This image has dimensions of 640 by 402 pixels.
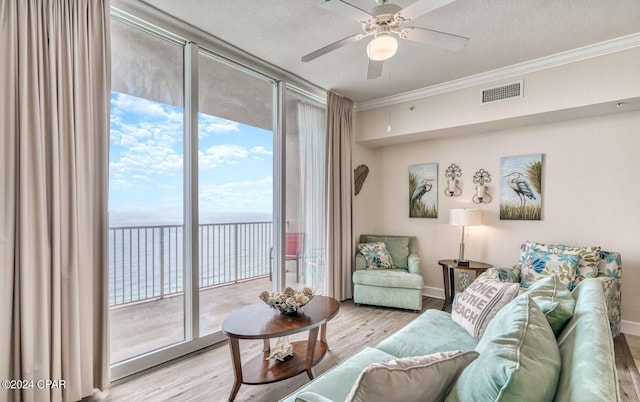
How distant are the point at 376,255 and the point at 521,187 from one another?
194 cm

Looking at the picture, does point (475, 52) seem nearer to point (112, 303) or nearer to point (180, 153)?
point (180, 153)

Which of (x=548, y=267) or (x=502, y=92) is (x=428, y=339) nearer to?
(x=548, y=267)

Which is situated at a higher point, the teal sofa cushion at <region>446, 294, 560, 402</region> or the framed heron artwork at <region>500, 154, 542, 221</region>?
the framed heron artwork at <region>500, 154, 542, 221</region>

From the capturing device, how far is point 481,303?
2062mm

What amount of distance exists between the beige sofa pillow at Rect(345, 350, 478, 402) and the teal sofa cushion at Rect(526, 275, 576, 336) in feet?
1.74

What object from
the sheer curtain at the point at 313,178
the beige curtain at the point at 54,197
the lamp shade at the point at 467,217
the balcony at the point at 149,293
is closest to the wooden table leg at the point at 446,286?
the lamp shade at the point at 467,217

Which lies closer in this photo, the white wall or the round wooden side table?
the white wall

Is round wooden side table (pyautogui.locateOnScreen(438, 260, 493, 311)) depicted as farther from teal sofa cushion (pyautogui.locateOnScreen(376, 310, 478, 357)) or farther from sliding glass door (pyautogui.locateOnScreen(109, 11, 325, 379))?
sliding glass door (pyautogui.locateOnScreen(109, 11, 325, 379))

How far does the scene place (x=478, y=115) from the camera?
364cm

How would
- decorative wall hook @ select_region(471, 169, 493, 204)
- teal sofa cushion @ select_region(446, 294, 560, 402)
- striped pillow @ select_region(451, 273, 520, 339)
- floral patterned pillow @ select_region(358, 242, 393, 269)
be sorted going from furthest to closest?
1. floral patterned pillow @ select_region(358, 242, 393, 269)
2. decorative wall hook @ select_region(471, 169, 493, 204)
3. striped pillow @ select_region(451, 273, 520, 339)
4. teal sofa cushion @ select_region(446, 294, 560, 402)

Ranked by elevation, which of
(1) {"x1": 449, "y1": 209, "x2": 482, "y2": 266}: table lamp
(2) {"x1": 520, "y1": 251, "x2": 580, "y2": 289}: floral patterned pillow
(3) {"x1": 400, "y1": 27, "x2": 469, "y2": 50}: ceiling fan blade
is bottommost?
(2) {"x1": 520, "y1": 251, "x2": 580, "y2": 289}: floral patterned pillow

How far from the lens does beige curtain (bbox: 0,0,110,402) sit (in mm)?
1814

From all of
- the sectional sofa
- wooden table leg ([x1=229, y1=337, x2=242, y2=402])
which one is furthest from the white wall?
wooden table leg ([x1=229, y1=337, x2=242, y2=402])

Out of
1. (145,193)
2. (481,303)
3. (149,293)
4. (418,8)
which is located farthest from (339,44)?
(149,293)
